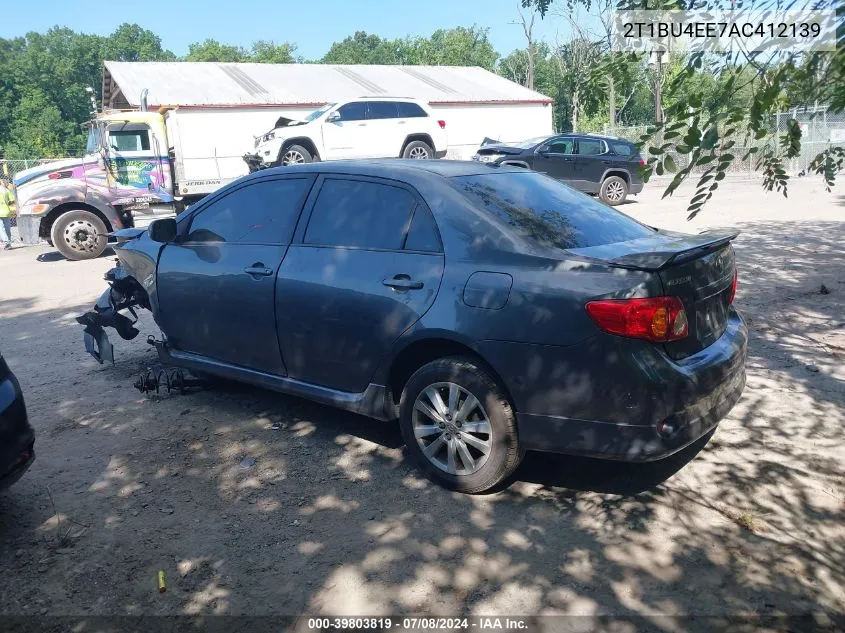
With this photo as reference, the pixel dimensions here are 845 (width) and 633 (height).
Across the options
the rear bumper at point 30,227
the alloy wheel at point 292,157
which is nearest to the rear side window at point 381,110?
the alloy wheel at point 292,157

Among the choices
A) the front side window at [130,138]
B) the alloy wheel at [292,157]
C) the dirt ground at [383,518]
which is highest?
the front side window at [130,138]

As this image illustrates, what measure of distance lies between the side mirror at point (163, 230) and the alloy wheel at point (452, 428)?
95.4 inches

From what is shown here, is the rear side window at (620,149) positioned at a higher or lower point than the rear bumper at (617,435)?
higher

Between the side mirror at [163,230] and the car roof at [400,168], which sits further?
the side mirror at [163,230]

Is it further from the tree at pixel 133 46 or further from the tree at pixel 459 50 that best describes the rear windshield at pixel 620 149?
the tree at pixel 133 46

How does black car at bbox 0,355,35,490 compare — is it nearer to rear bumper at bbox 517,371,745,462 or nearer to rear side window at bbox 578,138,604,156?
rear bumper at bbox 517,371,745,462

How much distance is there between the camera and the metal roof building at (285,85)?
28.2m

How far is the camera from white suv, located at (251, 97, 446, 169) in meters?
17.1

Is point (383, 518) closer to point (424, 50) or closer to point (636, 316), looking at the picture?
point (636, 316)

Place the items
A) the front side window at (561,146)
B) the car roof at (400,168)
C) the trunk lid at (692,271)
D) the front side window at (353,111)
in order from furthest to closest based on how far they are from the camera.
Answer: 1. the front side window at (561,146)
2. the front side window at (353,111)
3. the car roof at (400,168)
4. the trunk lid at (692,271)

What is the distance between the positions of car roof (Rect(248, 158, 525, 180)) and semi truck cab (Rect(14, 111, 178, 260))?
30.7 ft

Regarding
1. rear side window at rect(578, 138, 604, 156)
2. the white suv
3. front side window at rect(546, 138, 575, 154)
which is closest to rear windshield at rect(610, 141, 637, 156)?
rear side window at rect(578, 138, 604, 156)

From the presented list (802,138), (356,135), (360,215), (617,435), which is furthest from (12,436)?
(356,135)

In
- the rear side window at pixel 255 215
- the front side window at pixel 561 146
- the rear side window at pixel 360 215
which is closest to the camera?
the rear side window at pixel 360 215
